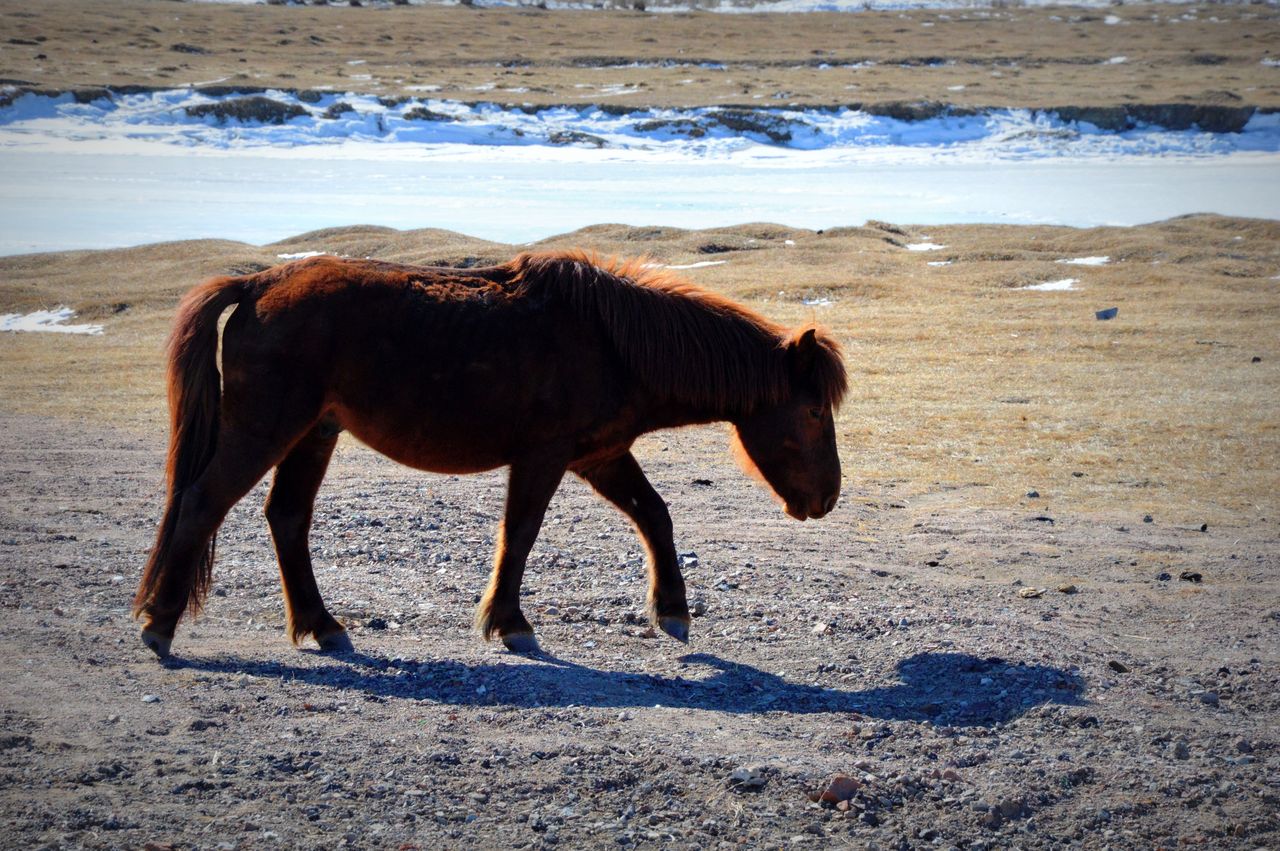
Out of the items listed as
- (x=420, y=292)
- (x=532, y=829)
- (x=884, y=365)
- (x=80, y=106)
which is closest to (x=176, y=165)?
(x=80, y=106)

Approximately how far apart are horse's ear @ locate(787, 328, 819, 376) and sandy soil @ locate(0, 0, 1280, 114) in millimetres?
48835

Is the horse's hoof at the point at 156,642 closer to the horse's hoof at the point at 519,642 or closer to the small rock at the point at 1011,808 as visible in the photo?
the horse's hoof at the point at 519,642

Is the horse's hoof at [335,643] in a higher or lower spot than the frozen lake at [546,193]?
Result: lower

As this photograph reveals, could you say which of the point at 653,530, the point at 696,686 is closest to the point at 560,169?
the point at 653,530

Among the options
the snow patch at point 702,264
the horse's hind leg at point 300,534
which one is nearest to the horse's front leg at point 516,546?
the horse's hind leg at point 300,534

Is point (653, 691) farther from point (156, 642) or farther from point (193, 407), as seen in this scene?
point (193, 407)

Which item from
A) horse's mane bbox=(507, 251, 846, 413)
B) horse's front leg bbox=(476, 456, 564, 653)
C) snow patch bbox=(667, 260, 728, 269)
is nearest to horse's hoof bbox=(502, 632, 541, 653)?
horse's front leg bbox=(476, 456, 564, 653)

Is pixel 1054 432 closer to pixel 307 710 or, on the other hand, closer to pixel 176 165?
pixel 307 710

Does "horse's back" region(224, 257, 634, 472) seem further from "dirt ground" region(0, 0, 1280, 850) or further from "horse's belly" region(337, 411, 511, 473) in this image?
"dirt ground" region(0, 0, 1280, 850)

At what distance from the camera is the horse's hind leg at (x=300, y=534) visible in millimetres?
6785

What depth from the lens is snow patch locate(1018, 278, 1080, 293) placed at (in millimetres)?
24383

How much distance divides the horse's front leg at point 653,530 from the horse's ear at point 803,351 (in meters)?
1.20

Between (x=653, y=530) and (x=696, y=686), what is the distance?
4.38 feet

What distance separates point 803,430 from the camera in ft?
23.9
